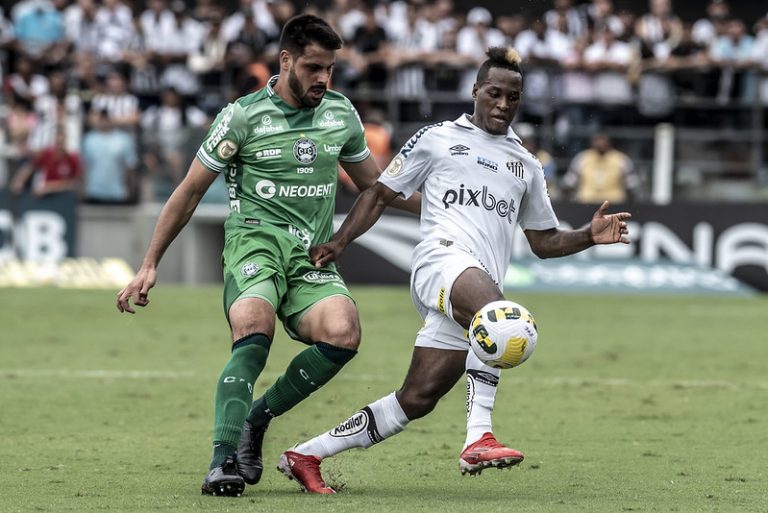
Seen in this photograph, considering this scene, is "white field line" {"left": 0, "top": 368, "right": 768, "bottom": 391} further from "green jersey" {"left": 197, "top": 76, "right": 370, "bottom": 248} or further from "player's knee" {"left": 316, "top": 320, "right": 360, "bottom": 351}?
"player's knee" {"left": 316, "top": 320, "right": 360, "bottom": 351}

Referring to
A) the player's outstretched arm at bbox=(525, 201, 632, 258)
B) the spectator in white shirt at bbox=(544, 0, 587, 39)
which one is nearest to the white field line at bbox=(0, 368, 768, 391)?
the player's outstretched arm at bbox=(525, 201, 632, 258)

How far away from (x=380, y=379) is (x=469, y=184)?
485 centimetres

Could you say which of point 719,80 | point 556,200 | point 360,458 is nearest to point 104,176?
point 556,200

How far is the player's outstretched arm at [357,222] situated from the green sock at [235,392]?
1.95 ft

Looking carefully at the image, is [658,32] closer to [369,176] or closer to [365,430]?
[369,176]

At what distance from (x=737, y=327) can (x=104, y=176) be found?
9670 millimetres

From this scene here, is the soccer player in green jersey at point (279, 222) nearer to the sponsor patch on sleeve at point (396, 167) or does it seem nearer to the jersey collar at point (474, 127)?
the sponsor patch on sleeve at point (396, 167)

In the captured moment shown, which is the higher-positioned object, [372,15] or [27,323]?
[372,15]

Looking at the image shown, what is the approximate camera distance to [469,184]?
278 inches

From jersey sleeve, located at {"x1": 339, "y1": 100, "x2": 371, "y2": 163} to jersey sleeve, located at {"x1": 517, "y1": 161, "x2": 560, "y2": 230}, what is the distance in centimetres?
91

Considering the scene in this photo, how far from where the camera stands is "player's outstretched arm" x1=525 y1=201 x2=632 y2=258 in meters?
A: 6.97

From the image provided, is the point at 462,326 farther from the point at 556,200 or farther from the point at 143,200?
the point at 143,200

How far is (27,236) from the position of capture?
2002cm

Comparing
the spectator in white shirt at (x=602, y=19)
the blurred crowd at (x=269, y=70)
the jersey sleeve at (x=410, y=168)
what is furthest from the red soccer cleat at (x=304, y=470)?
the spectator in white shirt at (x=602, y=19)
